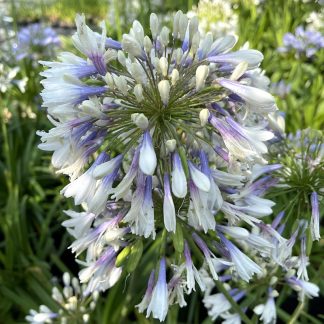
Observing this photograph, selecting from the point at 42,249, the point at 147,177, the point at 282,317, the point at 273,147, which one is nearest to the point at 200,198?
the point at 147,177

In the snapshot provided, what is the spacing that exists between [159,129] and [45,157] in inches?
61.3

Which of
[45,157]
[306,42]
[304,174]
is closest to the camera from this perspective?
[304,174]

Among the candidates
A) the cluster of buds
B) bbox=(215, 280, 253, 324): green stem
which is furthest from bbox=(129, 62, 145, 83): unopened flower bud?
bbox=(215, 280, 253, 324): green stem

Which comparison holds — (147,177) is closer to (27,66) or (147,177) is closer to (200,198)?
(200,198)

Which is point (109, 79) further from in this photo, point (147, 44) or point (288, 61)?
point (288, 61)

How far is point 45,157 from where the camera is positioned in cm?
269

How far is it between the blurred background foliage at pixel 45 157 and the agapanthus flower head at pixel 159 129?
373 mm

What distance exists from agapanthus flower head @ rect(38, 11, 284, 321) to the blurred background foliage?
37 centimetres

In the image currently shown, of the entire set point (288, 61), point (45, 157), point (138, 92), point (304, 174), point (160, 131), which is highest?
point (138, 92)

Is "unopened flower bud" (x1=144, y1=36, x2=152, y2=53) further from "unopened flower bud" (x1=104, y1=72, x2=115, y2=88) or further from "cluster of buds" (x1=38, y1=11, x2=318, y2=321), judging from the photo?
"unopened flower bud" (x1=104, y1=72, x2=115, y2=88)

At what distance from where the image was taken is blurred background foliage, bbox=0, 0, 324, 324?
2.58 m

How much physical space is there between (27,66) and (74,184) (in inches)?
113

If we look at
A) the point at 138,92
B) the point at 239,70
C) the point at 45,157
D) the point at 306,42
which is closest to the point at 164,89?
the point at 138,92

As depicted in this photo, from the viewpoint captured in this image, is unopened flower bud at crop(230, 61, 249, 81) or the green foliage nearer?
unopened flower bud at crop(230, 61, 249, 81)
